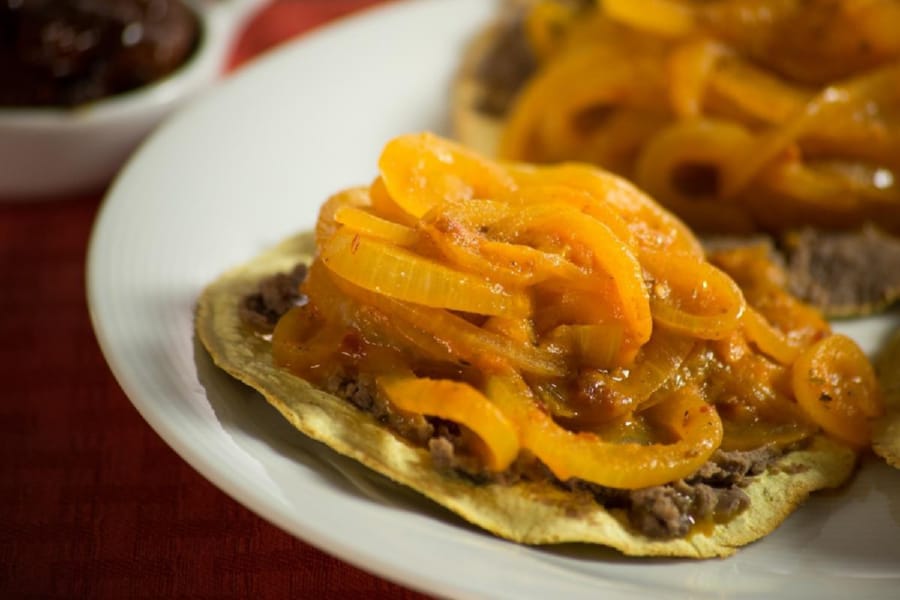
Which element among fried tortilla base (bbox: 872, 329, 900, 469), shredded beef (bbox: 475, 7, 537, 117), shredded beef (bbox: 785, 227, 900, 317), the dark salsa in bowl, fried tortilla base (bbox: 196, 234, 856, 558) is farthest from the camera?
shredded beef (bbox: 475, 7, 537, 117)

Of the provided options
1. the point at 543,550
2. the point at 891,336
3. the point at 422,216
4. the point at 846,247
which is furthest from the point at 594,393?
the point at 846,247

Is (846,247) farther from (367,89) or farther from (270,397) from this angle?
(270,397)

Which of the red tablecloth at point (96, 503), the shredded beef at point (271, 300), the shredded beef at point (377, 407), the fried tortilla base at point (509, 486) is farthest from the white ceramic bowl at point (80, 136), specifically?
the shredded beef at point (377, 407)

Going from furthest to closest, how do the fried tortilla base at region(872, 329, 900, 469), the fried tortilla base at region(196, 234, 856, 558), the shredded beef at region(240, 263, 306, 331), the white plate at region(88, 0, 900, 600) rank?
the shredded beef at region(240, 263, 306, 331) < the fried tortilla base at region(872, 329, 900, 469) < the fried tortilla base at region(196, 234, 856, 558) < the white plate at region(88, 0, 900, 600)

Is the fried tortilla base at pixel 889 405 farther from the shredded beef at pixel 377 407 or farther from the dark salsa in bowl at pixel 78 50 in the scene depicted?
the dark salsa in bowl at pixel 78 50

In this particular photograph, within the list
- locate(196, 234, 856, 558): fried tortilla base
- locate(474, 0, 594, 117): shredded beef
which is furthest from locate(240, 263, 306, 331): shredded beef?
locate(474, 0, 594, 117): shredded beef

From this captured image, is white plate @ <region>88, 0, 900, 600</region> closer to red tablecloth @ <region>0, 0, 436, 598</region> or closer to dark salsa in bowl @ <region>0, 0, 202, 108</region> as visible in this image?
red tablecloth @ <region>0, 0, 436, 598</region>

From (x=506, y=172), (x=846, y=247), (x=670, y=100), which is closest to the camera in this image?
(x=506, y=172)
